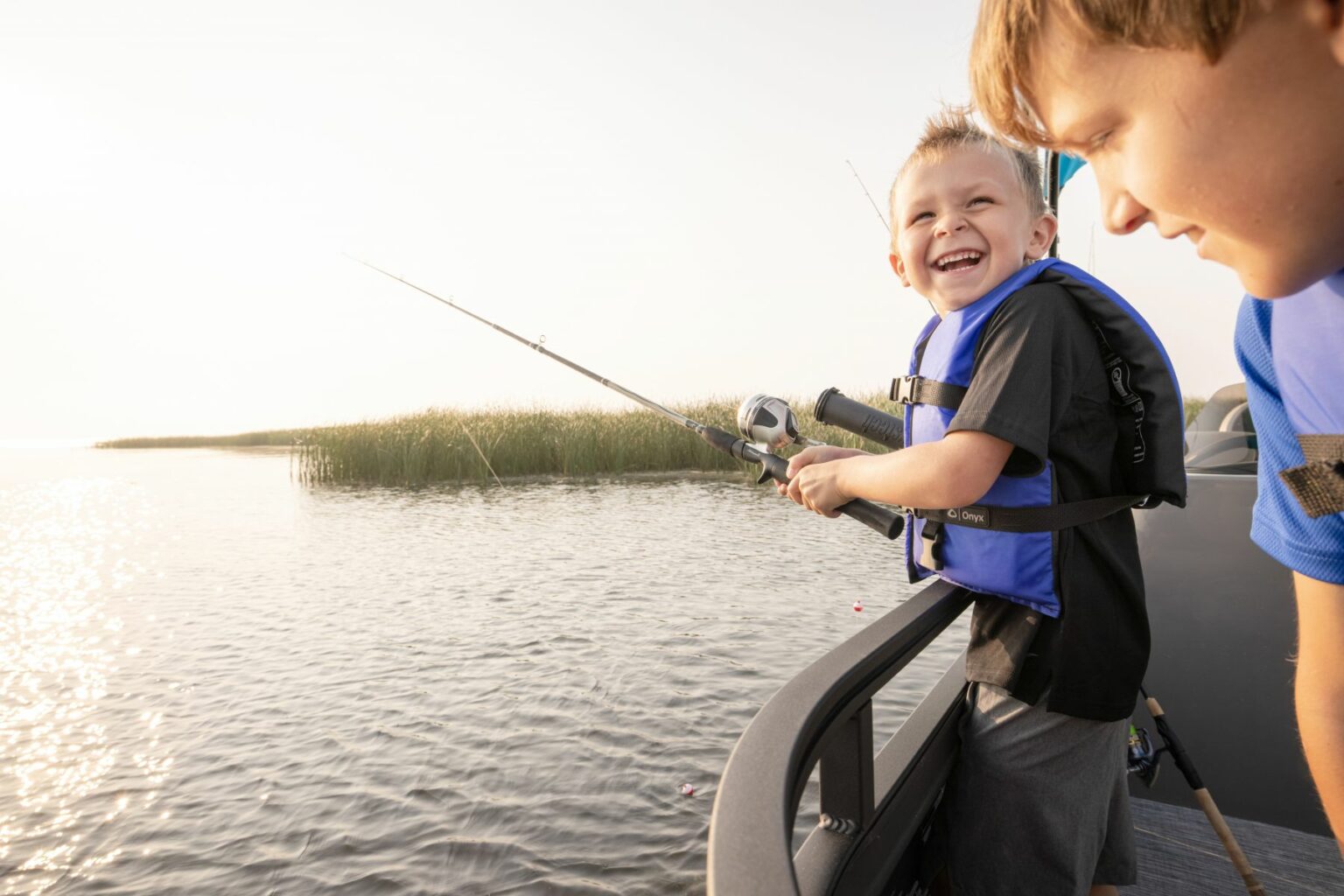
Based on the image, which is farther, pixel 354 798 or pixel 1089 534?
pixel 354 798

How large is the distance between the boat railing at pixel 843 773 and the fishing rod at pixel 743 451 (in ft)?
1.14

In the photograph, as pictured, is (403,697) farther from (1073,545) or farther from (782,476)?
(1073,545)

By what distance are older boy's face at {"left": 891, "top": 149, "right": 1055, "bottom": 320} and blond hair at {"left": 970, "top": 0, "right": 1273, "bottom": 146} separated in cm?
75

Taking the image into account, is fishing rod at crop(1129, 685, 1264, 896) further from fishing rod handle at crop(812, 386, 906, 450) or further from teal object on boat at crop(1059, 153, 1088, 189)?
teal object on boat at crop(1059, 153, 1088, 189)

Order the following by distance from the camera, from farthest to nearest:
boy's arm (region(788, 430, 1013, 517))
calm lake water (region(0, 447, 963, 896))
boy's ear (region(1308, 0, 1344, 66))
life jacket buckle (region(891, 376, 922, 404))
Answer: calm lake water (region(0, 447, 963, 896)), life jacket buckle (region(891, 376, 922, 404)), boy's arm (region(788, 430, 1013, 517)), boy's ear (region(1308, 0, 1344, 66))

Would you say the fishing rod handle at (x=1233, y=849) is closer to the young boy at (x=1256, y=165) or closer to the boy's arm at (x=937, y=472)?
the boy's arm at (x=937, y=472)

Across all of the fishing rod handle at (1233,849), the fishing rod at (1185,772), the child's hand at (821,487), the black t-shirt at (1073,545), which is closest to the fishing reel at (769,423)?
the child's hand at (821,487)

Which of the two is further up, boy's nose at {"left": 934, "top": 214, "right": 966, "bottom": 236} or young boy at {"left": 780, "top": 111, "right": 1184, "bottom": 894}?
boy's nose at {"left": 934, "top": 214, "right": 966, "bottom": 236}

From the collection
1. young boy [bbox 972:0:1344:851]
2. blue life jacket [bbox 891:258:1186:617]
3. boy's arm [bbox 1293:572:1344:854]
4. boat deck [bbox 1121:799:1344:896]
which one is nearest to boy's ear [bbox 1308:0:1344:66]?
young boy [bbox 972:0:1344:851]

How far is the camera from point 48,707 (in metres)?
4.82

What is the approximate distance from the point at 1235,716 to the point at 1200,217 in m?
2.24

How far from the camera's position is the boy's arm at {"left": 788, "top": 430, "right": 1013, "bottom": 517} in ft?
4.49

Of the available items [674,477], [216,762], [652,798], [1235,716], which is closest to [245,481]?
[674,477]

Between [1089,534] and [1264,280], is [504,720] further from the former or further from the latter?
[1264,280]
